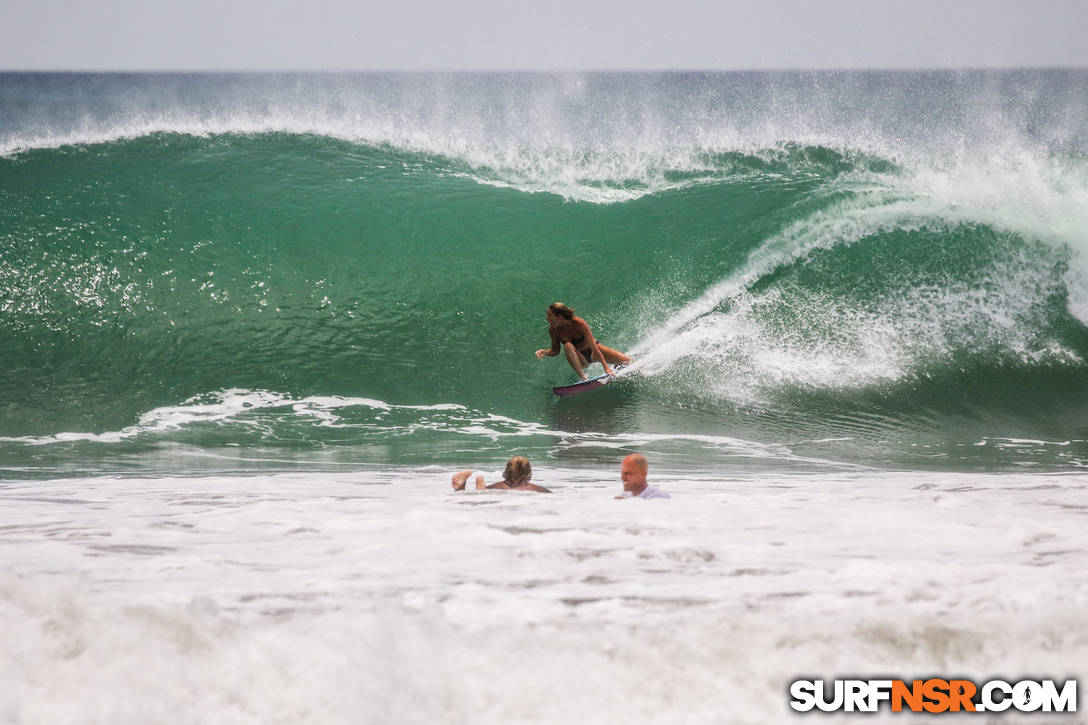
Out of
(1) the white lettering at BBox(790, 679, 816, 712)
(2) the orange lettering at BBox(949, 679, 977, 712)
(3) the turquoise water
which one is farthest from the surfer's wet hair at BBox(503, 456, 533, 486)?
(2) the orange lettering at BBox(949, 679, 977, 712)

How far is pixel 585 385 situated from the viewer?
24.0 ft

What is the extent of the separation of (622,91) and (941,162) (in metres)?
35.7

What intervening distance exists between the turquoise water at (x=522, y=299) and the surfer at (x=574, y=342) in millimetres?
321

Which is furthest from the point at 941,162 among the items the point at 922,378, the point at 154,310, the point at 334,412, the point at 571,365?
the point at 154,310

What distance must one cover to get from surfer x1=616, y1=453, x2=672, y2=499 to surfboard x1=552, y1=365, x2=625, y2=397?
10.2 feet

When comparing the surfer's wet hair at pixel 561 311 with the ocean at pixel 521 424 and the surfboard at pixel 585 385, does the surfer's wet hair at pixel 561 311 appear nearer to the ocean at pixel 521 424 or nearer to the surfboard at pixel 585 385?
the surfboard at pixel 585 385

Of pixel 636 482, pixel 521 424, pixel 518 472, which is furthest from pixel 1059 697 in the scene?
pixel 521 424

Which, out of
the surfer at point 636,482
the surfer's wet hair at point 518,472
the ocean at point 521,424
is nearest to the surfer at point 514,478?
the surfer's wet hair at point 518,472

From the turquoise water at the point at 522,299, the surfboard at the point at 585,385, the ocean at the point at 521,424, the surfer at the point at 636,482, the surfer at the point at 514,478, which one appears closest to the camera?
the ocean at the point at 521,424

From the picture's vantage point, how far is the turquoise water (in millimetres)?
6727

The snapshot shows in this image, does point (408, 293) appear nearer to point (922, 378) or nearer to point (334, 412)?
point (334, 412)

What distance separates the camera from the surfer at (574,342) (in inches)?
Result: 278

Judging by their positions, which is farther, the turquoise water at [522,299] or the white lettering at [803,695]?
the turquoise water at [522,299]

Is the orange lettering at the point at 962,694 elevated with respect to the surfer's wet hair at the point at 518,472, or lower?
lower
